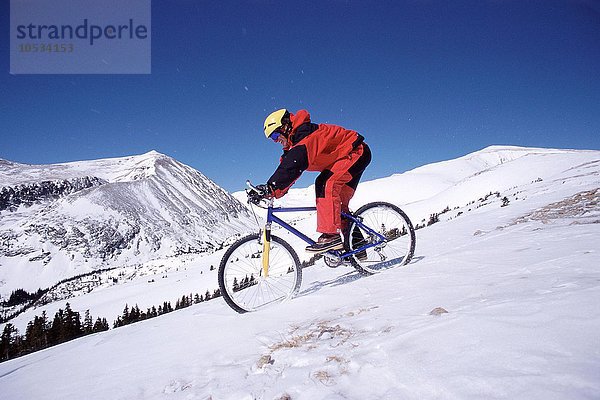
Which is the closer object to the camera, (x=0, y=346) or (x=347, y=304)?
(x=347, y=304)

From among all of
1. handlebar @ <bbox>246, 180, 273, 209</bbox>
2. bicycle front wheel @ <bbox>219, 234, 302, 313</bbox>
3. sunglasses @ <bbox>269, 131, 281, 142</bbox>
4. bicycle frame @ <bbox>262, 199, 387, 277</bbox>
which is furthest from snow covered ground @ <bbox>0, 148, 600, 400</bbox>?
sunglasses @ <bbox>269, 131, 281, 142</bbox>

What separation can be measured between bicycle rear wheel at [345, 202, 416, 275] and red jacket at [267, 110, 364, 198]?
4.01ft

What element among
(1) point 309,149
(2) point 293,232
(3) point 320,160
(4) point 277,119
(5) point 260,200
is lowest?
(2) point 293,232

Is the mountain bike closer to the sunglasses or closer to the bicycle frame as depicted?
the bicycle frame

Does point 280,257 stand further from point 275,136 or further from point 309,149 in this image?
point 275,136

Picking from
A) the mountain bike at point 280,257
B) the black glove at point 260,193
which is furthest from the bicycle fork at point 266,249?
the black glove at point 260,193

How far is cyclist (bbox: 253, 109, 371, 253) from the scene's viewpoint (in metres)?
4.92

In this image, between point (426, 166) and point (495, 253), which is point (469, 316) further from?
point (426, 166)

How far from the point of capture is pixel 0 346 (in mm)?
37094

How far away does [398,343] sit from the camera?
2322 millimetres

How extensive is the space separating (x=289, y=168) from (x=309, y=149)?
46 centimetres

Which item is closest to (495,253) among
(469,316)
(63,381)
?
(469,316)

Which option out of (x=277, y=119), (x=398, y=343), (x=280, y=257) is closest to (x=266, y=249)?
(x=280, y=257)

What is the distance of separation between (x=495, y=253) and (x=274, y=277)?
11.3ft
